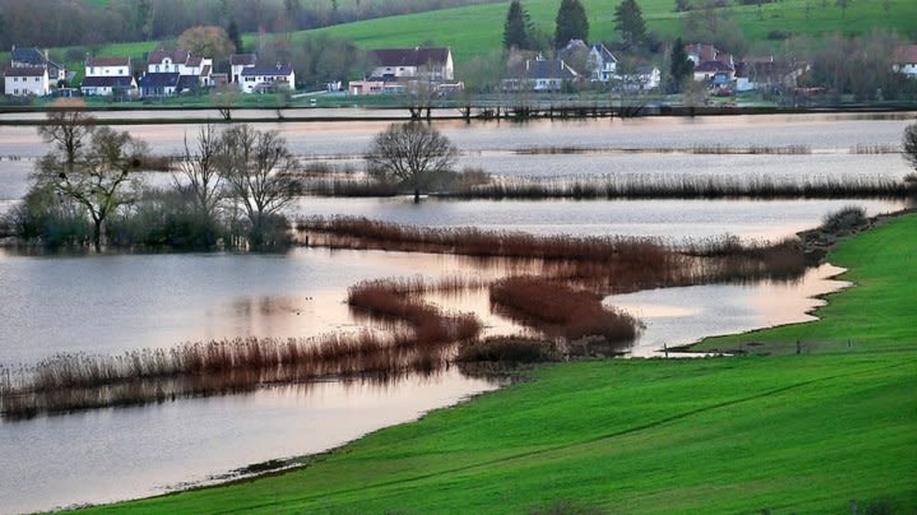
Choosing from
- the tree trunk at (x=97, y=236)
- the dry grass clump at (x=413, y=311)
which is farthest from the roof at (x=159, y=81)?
the dry grass clump at (x=413, y=311)

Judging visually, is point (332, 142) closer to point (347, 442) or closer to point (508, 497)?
point (347, 442)

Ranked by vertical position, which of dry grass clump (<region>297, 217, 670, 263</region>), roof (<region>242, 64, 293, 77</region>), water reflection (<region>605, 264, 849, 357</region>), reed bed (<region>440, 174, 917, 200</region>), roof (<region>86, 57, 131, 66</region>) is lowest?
water reflection (<region>605, 264, 849, 357</region>)

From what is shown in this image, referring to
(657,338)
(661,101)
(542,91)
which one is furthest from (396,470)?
(542,91)

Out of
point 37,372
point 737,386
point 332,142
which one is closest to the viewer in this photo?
point 737,386

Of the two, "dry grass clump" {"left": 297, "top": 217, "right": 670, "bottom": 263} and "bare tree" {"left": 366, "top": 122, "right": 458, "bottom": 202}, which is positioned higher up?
"bare tree" {"left": 366, "top": 122, "right": 458, "bottom": 202}

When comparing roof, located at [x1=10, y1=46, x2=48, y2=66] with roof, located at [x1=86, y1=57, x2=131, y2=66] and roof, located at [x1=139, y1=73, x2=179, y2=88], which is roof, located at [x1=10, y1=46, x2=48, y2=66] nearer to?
roof, located at [x1=86, y1=57, x2=131, y2=66]

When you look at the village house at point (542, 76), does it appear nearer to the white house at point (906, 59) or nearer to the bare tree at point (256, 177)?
the white house at point (906, 59)

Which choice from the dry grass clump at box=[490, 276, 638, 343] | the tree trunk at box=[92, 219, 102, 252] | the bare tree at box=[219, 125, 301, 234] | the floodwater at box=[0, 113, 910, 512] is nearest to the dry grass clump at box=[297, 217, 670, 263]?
the floodwater at box=[0, 113, 910, 512]

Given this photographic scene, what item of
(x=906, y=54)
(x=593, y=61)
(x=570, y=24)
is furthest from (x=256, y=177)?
(x=570, y=24)
